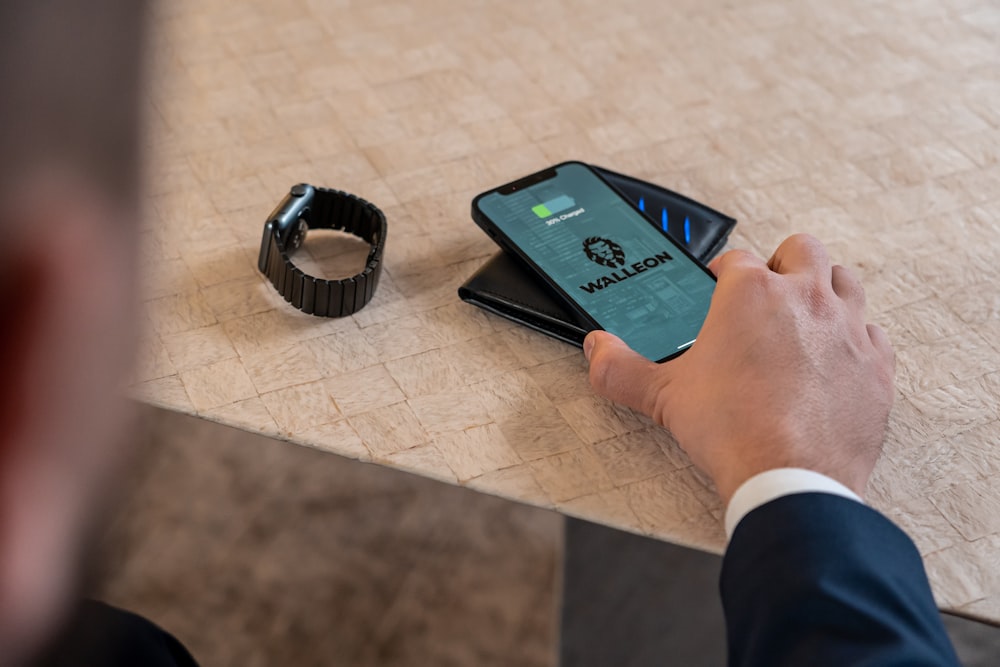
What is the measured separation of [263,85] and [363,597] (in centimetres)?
65

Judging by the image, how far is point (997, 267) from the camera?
0.74 meters

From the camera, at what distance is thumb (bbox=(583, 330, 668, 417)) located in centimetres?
60

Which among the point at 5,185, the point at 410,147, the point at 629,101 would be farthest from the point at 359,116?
the point at 5,185

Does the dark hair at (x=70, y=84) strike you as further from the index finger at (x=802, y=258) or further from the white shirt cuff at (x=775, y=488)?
the index finger at (x=802, y=258)

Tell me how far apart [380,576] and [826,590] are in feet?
2.78

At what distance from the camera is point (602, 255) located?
0.68 metres

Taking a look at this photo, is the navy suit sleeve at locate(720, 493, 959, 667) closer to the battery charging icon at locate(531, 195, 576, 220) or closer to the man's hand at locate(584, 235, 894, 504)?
the man's hand at locate(584, 235, 894, 504)

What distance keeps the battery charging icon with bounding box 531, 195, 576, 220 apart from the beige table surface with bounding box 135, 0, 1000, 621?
5cm

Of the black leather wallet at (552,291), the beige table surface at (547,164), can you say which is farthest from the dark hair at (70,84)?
the black leather wallet at (552,291)

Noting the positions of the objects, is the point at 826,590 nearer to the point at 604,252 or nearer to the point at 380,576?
the point at 604,252

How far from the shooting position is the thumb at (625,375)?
597 mm

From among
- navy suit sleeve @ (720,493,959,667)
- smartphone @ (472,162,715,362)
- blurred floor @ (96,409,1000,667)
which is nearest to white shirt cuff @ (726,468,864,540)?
navy suit sleeve @ (720,493,959,667)

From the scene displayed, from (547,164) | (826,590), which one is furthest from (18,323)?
(547,164)

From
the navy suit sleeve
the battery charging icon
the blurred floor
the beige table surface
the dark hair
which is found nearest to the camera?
the dark hair
